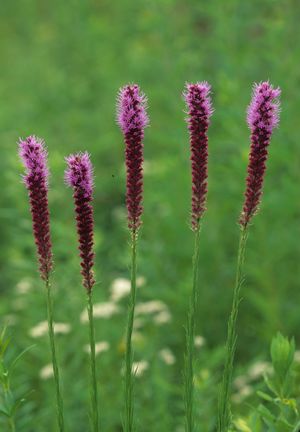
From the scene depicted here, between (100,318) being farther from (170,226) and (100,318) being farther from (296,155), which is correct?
(296,155)

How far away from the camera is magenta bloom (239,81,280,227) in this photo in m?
2.04

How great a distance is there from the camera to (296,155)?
17.4ft

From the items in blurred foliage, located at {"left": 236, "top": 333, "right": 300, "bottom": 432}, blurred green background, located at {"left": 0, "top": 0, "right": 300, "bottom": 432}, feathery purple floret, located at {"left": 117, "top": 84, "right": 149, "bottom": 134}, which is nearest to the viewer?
feathery purple floret, located at {"left": 117, "top": 84, "right": 149, "bottom": 134}

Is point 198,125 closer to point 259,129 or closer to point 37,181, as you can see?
point 259,129

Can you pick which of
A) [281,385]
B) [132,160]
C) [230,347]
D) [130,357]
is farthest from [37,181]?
[281,385]

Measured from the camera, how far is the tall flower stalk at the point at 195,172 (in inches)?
80.8

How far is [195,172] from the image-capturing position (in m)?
2.15

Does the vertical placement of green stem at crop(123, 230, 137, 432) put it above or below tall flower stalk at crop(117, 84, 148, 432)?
below

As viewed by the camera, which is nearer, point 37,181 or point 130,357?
point 37,181

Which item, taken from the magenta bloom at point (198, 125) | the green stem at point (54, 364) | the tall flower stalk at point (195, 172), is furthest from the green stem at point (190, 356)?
the green stem at point (54, 364)

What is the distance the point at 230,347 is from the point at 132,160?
618mm

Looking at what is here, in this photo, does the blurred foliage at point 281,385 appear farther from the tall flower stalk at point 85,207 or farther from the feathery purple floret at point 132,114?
the feathery purple floret at point 132,114

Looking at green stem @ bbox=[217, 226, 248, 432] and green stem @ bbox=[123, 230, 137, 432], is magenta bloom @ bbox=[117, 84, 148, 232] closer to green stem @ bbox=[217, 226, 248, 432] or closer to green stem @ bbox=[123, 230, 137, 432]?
green stem @ bbox=[123, 230, 137, 432]

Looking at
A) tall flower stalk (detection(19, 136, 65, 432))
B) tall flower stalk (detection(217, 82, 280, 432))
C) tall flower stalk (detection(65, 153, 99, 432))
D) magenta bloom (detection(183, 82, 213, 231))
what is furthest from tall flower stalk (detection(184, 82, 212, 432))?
tall flower stalk (detection(19, 136, 65, 432))
